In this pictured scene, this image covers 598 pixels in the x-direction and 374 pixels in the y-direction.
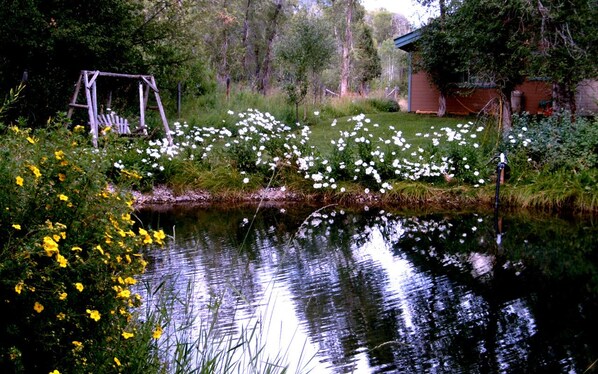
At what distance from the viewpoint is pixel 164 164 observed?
12.2m

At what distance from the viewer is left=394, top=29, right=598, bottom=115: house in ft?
60.7

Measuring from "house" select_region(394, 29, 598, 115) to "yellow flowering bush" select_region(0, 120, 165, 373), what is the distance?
1559 centimetres

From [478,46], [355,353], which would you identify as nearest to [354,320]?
[355,353]

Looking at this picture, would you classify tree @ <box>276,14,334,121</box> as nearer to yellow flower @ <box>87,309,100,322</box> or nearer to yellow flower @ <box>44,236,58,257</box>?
yellow flower @ <box>87,309,100,322</box>

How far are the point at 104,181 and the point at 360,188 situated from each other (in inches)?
350

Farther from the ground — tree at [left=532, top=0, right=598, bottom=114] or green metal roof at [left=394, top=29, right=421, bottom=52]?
green metal roof at [left=394, top=29, right=421, bottom=52]

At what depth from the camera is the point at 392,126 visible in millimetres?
17188

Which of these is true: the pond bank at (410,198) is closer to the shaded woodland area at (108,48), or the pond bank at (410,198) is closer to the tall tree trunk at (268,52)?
the shaded woodland area at (108,48)

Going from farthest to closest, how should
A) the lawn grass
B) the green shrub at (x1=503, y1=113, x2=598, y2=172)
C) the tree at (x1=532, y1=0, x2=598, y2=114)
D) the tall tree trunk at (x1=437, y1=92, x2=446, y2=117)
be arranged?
the tall tree trunk at (x1=437, y1=92, x2=446, y2=117) → the lawn grass → the tree at (x1=532, y1=0, x2=598, y2=114) → the green shrub at (x1=503, y1=113, x2=598, y2=172)

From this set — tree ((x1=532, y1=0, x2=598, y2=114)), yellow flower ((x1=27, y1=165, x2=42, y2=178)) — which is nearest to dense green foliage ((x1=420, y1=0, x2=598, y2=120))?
tree ((x1=532, y1=0, x2=598, y2=114))

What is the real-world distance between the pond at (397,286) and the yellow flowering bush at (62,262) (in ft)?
1.95

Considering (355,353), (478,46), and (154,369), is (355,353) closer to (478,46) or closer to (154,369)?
(154,369)

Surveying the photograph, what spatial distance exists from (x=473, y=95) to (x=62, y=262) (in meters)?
19.9

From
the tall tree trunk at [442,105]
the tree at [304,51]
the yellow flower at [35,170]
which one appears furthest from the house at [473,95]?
the yellow flower at [35,170]
